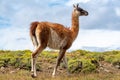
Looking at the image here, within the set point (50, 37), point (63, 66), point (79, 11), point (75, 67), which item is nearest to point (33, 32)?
point (50, 37)

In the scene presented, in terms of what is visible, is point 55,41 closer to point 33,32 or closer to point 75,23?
point 33,32

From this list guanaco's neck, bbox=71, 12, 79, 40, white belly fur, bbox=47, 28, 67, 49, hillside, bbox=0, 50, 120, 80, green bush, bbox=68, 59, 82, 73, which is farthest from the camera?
Answer: green bush, bbox=68, 59, 82, 73

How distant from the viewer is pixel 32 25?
17.7 metres

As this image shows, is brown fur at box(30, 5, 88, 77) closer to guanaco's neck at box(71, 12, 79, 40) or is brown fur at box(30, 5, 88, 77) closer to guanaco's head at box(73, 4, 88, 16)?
guanaco's neck at box(71, 12, 79, 40)

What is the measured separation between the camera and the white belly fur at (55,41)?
17.5m

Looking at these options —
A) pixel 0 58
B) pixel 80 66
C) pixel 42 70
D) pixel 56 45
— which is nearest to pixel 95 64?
pixel 80 66

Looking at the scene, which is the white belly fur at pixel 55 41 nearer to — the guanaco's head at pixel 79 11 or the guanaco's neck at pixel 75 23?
the guanaco's neck at pixel 75 23

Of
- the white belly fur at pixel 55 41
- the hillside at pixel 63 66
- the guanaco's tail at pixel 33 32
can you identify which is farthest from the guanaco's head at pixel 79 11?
the hillside at pixel 63 66

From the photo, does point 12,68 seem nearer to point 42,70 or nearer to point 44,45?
point 42,70

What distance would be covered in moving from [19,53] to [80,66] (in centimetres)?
881

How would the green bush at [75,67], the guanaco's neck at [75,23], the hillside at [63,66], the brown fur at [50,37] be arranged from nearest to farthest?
the brown fur at [50,37], the guanaco's neck at [75,23], the hillside at [63,66], the green bush at [75,67]

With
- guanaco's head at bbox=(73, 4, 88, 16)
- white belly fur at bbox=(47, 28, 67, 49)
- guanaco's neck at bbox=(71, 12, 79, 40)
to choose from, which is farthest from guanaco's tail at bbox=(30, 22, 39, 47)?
guanaco's head at bbox=(73, 4, 88, 16)

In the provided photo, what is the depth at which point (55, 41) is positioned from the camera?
17.7 metres

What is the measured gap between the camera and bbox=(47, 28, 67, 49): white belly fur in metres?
17.5
